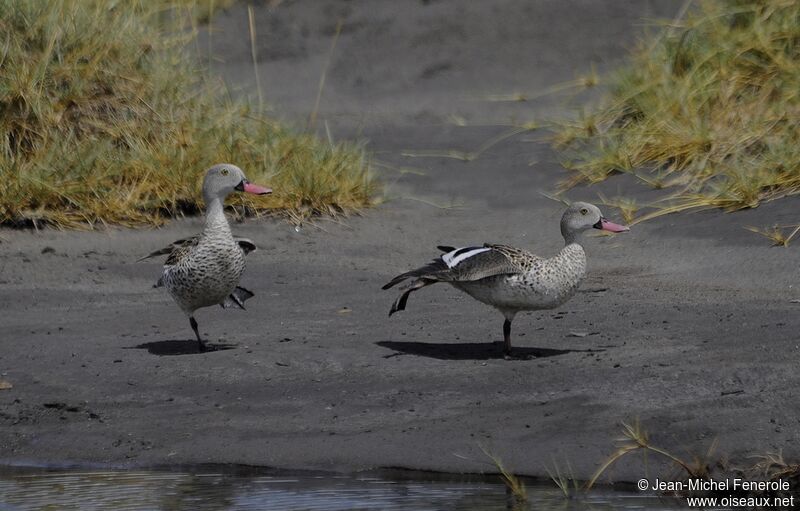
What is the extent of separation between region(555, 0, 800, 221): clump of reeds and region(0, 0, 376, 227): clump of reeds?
200 centimetres

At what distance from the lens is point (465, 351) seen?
7.08 m

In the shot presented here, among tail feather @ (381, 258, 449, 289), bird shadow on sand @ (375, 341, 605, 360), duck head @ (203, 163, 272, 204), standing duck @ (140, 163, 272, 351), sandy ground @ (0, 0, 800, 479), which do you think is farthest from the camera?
duck head @ (203, 163, 272, 204)

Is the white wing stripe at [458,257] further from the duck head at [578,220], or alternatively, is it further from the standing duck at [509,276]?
the duck head at [578,220]

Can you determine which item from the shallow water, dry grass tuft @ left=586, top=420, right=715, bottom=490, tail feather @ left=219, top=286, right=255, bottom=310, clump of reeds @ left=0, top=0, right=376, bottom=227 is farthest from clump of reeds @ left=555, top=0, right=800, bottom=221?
the shallow water

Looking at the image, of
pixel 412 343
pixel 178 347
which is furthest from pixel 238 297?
pixel 412 343

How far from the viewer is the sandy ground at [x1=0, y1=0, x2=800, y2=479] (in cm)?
584

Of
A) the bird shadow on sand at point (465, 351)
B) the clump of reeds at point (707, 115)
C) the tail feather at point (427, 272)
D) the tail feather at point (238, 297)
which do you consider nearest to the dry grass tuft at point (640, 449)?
the bird shadow on sand at point (465, 351)

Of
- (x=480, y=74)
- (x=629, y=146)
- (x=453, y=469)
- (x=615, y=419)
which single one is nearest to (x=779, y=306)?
(x=615, y=419)

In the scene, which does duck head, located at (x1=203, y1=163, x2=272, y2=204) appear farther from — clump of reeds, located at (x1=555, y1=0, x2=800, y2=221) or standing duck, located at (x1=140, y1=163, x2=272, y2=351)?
clump of reeds, located at (x1=555, y1=0, x2=800, y2=221)

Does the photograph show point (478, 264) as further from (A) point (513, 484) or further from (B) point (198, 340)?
(A) point (513, 484)

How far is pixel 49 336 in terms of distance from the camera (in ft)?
24.8

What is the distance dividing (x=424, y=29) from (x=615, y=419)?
8972 millimetres

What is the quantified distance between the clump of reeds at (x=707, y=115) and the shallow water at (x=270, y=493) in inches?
186

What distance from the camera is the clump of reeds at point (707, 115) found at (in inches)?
390
